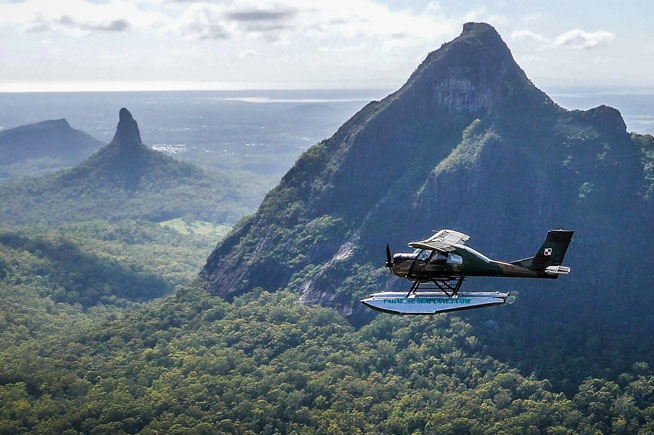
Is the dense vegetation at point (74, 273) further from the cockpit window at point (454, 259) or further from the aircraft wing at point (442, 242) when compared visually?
the cockpit window at point (454, 259)

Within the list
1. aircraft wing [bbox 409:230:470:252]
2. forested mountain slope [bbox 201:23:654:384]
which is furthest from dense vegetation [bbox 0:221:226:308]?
aircraft wing [bbox 409:230:470:252]

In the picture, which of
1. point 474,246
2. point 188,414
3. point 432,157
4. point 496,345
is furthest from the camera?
point 432,157

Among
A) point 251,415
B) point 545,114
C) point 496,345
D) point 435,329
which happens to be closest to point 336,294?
point 435,329

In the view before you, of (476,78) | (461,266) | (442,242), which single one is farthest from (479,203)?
(442,242)

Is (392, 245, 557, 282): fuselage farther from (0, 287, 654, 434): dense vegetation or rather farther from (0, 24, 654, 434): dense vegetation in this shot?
(0, 24, 654, 434): dense vegetation

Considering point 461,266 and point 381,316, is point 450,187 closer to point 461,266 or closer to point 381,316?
point 381,316

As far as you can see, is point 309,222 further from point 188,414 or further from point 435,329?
point 188,414

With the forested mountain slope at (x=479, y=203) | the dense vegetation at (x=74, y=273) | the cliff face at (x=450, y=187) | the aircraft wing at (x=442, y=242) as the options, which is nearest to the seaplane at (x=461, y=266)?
the aircraft wing at (x=442, y=242)

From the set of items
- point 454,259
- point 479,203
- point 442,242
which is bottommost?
point 479,203
